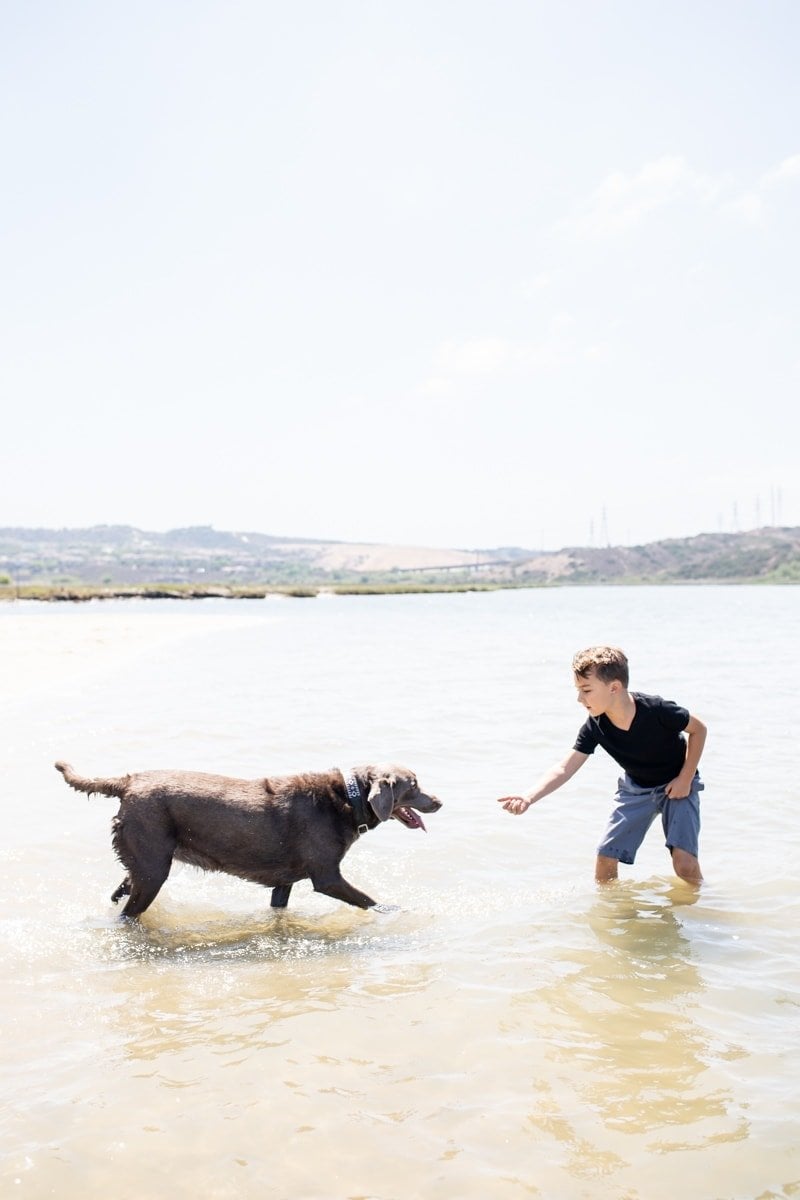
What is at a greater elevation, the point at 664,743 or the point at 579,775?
the point at 664,743

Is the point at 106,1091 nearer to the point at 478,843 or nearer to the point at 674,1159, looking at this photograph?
the point at 674,1159

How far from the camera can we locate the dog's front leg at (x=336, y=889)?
7473 millimetres

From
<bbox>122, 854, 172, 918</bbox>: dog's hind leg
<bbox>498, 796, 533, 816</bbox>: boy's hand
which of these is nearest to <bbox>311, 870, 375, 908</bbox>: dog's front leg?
<bbox>122, 854, 172, 918</bbox>: dog's hind leg

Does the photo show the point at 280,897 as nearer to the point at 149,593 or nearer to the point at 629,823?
the point at 629,823

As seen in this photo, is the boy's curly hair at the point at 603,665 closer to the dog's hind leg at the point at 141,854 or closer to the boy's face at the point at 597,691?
the boy's face at the point at 597,691

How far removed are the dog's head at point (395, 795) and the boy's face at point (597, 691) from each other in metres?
1.49

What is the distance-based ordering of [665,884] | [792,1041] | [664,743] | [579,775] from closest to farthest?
[792,1041] → [664,743] → [665,884] → [579,775]

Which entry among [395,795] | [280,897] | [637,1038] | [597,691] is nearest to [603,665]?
[597,691]

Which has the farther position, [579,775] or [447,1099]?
[579,775]

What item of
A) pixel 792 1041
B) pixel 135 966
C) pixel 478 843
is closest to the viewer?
pixel 792 1041

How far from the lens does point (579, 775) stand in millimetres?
13172

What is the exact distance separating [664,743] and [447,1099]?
149 inches

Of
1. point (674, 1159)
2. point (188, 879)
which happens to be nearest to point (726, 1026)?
point (674, 1159)

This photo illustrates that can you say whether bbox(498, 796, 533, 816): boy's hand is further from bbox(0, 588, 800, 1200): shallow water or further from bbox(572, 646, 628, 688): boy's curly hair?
bbox(572, 646, 628, 688): boy's curly hair
